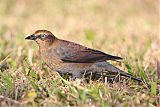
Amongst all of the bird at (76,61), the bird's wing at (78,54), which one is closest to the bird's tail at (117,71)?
the bird at (76,61)

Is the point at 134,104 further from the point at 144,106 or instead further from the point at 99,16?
the point at 99,16

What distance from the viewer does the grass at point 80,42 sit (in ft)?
16.6

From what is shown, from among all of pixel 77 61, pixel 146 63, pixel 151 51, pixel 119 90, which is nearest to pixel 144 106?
pixel 119 90

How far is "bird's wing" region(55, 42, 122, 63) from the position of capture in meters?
6.01

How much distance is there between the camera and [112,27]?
10.3 metres

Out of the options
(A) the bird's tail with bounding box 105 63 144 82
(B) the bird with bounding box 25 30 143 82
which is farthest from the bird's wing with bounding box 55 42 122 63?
(A) the bird's tail with bounding box 105 63 144 82

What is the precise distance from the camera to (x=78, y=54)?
20.1 ft

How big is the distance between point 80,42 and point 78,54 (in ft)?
8.66

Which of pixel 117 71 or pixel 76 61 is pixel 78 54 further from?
pixel 117 71

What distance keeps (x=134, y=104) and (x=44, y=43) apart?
1736 millimetres

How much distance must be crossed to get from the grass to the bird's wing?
0.25 m

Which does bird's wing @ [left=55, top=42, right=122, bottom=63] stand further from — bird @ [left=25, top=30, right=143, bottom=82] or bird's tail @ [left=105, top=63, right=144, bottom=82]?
bird's tail @ [left=105, top=63, right=144, bottom=82]

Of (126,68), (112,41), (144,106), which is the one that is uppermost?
(112,41)

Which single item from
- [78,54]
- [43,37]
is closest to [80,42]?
[43,37]
